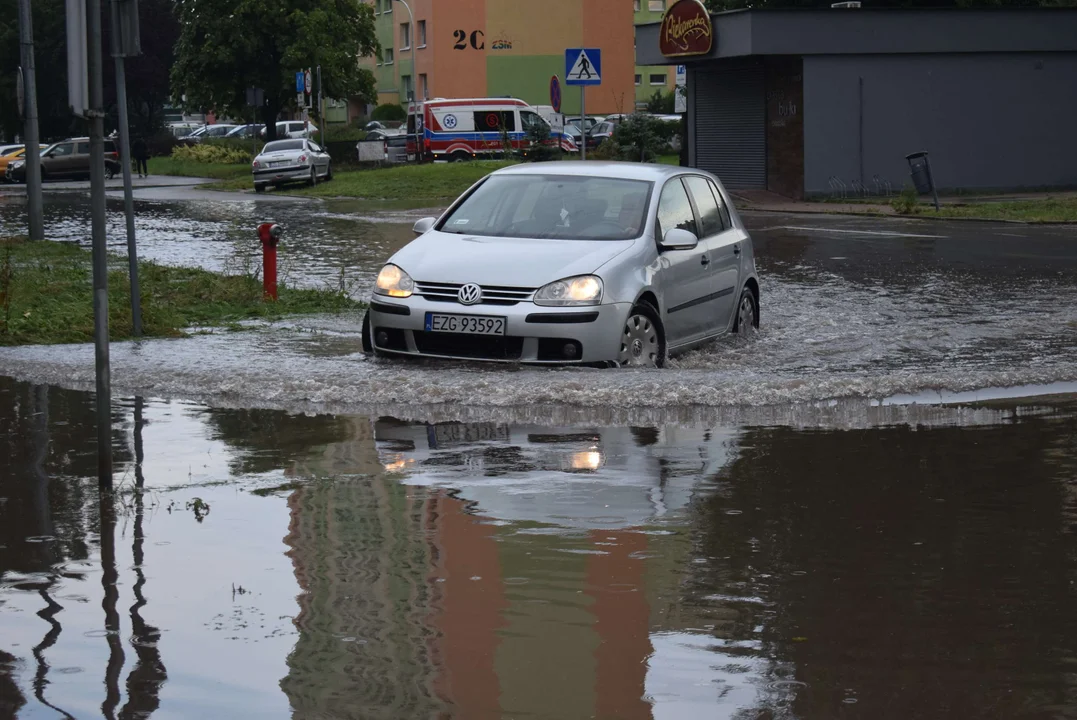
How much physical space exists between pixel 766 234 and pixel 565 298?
1569 cm

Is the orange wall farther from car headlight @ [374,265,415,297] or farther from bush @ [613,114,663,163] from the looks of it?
car headlight @ [374,265,415,297]

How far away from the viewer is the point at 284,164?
1768 inches

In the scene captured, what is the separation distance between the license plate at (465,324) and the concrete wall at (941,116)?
2496 cm

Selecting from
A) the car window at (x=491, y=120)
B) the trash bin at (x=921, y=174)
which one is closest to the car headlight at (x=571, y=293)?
the trash bin at (x=921, y=174)

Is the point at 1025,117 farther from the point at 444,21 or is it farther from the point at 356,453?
the point at 444,21

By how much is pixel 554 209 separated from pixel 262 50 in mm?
55456

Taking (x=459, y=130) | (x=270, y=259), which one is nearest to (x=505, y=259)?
(x=270, y=259)

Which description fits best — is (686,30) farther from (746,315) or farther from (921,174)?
(746,315)

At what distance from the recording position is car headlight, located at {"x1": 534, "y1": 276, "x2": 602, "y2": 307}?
984 centimetres

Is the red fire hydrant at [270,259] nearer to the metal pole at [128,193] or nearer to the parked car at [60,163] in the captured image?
the metal pole at [128,193]

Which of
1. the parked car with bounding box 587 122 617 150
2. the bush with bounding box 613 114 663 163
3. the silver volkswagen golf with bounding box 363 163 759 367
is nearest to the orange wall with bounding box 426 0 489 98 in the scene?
the parked car with bounding box 587 122 617 150

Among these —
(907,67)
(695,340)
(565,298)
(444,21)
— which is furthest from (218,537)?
(444,21)

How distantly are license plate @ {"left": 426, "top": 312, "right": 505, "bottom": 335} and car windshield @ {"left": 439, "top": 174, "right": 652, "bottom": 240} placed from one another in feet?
3.60

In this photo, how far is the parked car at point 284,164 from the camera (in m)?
44.8
